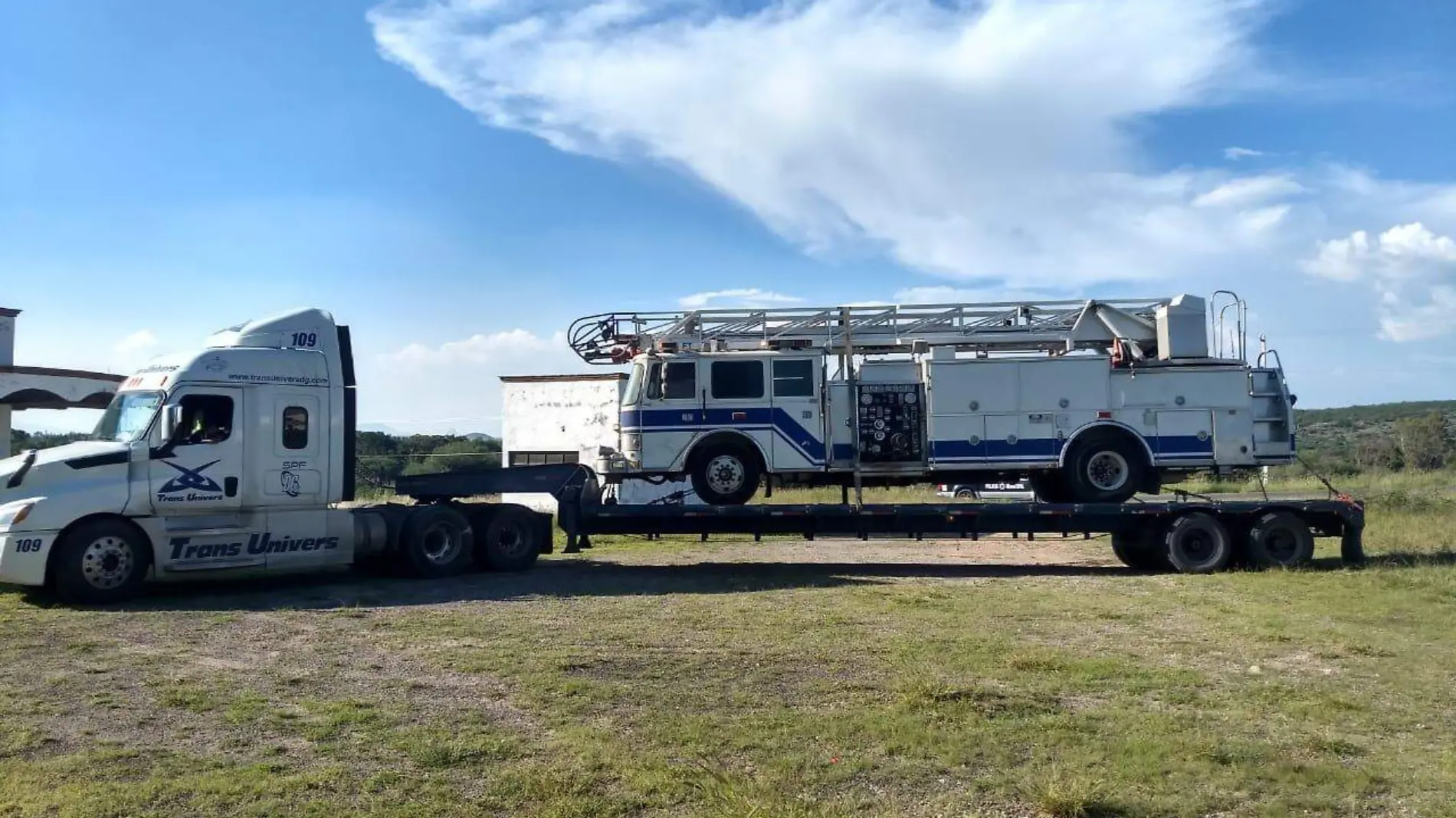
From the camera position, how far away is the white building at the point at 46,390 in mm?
24031

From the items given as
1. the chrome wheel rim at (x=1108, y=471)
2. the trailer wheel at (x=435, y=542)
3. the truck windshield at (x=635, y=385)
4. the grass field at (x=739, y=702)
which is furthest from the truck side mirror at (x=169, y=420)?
the chrome wheel rim at (x=1108, y=471)

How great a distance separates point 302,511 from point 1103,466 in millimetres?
11800

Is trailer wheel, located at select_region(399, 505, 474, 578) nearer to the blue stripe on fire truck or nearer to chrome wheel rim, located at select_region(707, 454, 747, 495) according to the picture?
the blue stripe on fire truck

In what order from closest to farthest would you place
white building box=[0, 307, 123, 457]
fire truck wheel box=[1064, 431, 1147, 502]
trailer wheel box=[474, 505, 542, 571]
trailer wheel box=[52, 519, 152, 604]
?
trailer wheel box=[52, 519, 152, 604], fire truck wheel box=[1064, 431, 1147, 502], trailer wheel box=[474, 505, 542, 571], white building box=[0, 307, 123, 457]

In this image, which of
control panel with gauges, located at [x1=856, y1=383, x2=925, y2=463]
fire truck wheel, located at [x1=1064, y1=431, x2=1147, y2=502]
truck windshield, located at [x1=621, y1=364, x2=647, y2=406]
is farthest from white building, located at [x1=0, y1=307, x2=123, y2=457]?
fire truck wheel, located at [x1=1064, y1=431, x2=1147, y2=502]

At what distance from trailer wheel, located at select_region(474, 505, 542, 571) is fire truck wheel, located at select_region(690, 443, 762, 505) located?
2.83 meters

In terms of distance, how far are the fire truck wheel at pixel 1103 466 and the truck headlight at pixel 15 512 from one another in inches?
547

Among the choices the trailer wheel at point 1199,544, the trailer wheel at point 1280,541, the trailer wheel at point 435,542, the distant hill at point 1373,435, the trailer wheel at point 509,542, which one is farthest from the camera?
the distant hill at point 1373,435

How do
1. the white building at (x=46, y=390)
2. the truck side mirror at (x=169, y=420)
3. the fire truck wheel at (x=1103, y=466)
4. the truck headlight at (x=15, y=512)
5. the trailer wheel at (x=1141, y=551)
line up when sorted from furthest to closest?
the white building at (x=46, y=390) → the trailer wheel at (x=1141, y=551) → the fire truck wheel at (x=1103, y=466) → the truck side mirror at (x=169, y=420) → the truck headlight at (x=15, y=512)

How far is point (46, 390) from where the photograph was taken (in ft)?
80.0

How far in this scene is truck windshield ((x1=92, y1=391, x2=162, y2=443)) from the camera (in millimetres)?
13828

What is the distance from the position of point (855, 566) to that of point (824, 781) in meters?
12.2

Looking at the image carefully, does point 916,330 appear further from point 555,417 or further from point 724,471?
point 555,417

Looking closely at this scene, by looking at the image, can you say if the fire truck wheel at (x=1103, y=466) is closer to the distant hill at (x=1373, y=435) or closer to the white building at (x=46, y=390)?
the distant hill at (x=1373, y=435)
